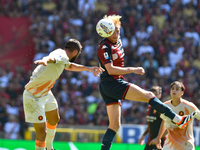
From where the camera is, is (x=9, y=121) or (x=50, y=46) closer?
(x=9, y=121)

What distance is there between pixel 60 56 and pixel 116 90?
1114mm

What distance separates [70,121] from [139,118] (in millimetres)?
2600


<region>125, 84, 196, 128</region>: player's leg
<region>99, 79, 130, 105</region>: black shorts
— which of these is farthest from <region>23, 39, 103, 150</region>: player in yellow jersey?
<region>125, 84, 196, 128</region>: player's leg

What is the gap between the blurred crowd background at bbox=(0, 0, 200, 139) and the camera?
12.9 m

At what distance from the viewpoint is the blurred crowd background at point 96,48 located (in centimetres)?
1288

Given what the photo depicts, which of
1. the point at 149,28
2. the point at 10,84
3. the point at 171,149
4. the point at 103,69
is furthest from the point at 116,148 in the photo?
the point at 149,28

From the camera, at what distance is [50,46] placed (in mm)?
14523

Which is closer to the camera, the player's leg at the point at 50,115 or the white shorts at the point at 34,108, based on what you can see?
the white shorts at the point at 34,108

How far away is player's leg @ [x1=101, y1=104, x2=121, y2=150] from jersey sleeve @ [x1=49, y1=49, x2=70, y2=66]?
3.61 feet

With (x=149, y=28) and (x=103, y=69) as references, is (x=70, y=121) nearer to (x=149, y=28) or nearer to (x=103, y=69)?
(x=149, y=28)

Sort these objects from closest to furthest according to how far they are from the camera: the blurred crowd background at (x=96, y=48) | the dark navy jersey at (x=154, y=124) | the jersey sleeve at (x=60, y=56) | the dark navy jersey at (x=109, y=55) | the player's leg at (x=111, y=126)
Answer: the jersey sleeve at (x=60, y=56) < the player's leg at (x=111, y=126) < the dark navy jersey at (x=109, y=55) < the dark navy jersey at (x=154, y=124) < the blurred crowd background at (x=96, y=48)

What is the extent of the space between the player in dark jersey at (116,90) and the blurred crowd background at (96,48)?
21.8 feet

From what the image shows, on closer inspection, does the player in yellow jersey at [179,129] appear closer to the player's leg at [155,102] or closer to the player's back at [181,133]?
the player's back at [181,133]

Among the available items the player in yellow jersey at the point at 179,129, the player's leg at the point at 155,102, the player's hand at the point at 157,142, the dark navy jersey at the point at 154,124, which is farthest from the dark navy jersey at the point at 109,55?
the dark navy jersey at the point at 154,124
